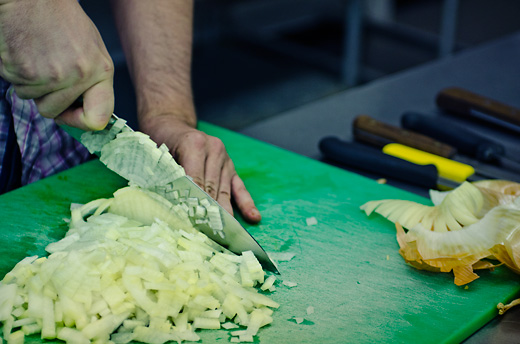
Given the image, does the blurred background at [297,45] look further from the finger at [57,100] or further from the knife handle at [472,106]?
the finger at [57,100]

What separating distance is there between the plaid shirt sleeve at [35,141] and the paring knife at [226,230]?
0.87 feet

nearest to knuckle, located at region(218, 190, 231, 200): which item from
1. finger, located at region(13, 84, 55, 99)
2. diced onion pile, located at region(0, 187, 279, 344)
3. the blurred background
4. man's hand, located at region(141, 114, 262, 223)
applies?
man's hand, located at region(141, 114, 262, 223)

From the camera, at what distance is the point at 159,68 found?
170 cm

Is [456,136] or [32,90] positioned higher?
[32,90]

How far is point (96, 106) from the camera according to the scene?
114 centimetres

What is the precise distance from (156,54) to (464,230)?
3.24 ft

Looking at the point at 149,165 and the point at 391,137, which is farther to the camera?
the point at 391,137

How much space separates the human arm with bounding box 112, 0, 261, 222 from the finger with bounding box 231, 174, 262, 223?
0.01 metres

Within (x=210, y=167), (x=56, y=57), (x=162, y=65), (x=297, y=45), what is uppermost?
(x=56, y=57)

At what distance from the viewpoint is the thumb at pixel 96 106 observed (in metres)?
1.14

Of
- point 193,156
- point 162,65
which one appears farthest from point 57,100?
point 162,65

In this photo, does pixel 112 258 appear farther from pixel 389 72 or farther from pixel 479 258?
pixel 389 72

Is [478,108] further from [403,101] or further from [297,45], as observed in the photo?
[297,45]

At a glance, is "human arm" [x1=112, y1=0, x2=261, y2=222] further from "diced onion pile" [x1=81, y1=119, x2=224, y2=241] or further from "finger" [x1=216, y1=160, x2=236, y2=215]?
"diced onion pile" [x1=81, y1=119, x2=224, y2=241]
